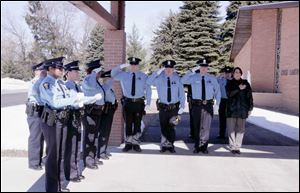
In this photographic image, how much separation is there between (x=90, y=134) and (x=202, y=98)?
8.41ft

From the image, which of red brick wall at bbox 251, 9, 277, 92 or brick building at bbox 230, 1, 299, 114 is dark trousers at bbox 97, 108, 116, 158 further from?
red brick wall at bbox 251, 9, 277, 92

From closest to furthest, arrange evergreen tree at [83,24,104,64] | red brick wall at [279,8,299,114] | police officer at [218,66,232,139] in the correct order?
1. police officer at [218,66,232,139]
2. evergreen tree at [83,24,104,64]
3. red brick wall at [279,8,299,114]

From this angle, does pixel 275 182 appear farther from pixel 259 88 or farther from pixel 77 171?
pixel 259 88

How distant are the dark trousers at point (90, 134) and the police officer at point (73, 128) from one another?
583 mm

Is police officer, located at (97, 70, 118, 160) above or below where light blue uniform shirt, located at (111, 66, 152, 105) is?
below

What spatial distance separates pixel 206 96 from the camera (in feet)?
24.7

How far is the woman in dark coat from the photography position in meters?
7.55

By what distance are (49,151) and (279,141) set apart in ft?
21.2

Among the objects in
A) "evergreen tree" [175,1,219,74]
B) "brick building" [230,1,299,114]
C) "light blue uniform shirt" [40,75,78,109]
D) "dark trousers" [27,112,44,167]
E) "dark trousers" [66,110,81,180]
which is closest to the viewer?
"light blue uniform shirt" [40,75,78,109]

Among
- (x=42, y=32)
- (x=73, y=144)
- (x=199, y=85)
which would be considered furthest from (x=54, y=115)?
(x=42, y=32)

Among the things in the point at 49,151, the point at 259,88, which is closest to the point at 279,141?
the point at 49,151

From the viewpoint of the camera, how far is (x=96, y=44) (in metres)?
11.2

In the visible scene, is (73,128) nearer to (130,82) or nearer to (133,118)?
(130,82)

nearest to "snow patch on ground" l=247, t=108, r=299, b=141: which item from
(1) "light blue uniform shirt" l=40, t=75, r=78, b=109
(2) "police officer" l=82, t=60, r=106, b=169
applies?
(2) "police officer" l=82, t=60, r=106, b=169
